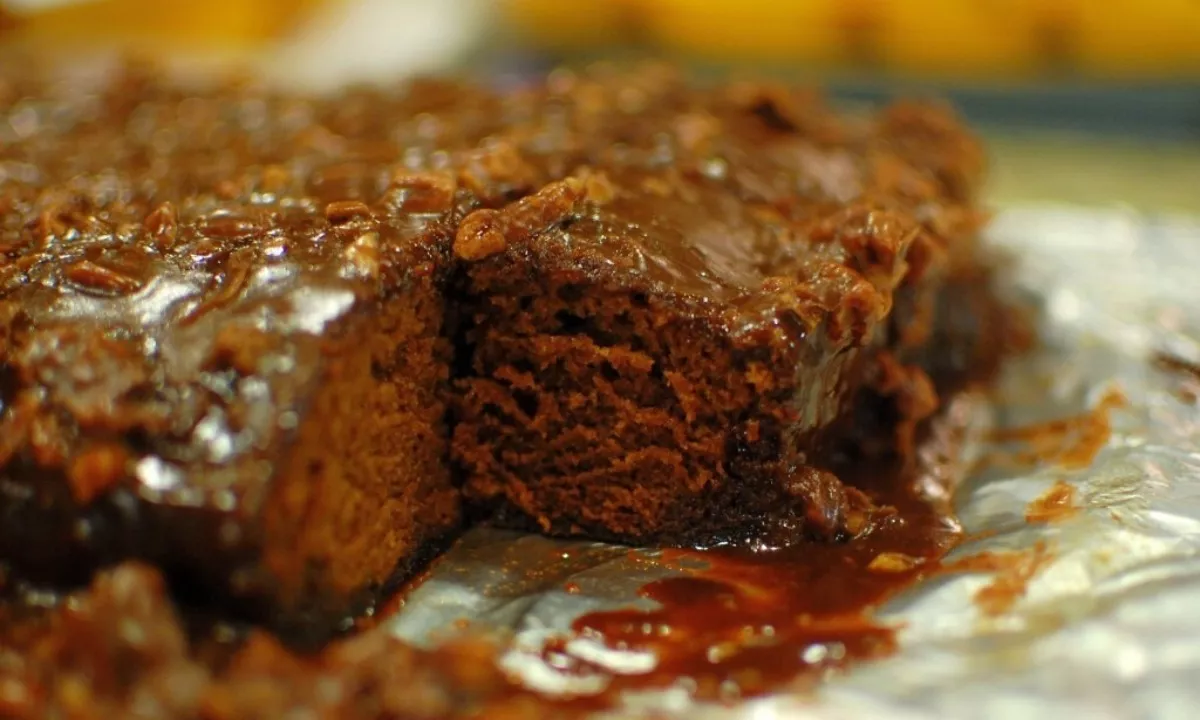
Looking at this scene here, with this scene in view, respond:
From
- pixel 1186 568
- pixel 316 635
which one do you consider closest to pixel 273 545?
pixel 316 635

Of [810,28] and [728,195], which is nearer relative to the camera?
[728,195]

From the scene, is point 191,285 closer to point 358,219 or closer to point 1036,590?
point 358,219

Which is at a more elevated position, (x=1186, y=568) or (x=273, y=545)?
(x=273, y=545)

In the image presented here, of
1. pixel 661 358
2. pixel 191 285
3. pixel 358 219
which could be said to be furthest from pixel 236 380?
pixel 661 358

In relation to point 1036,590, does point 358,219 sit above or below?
above

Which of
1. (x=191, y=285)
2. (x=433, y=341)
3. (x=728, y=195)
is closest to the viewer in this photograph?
(x=191, y=285)

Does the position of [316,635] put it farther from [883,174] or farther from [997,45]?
[997,45]

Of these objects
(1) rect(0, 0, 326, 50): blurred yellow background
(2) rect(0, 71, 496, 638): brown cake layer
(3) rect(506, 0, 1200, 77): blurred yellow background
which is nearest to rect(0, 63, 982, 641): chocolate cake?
(2) rect(0, 71, 496, 638): brown cake layer
